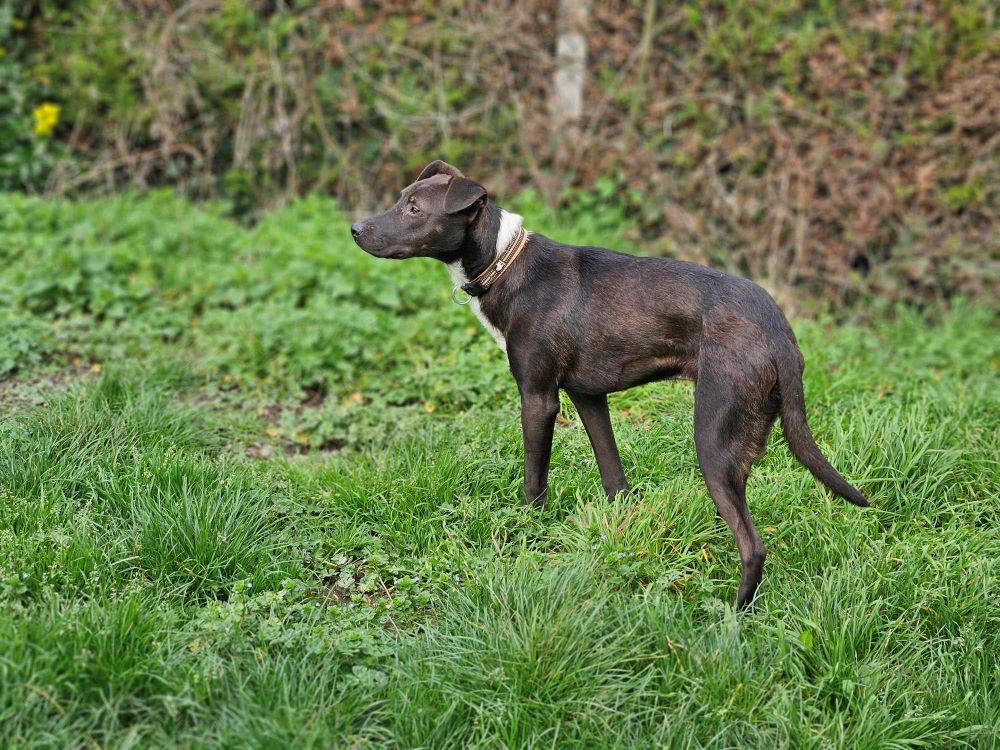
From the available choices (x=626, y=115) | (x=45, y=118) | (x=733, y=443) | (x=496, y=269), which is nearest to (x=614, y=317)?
(x=496, y=269)

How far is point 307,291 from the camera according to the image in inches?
252

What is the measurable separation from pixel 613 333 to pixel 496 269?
1.76ft

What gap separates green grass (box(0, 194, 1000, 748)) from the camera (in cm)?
292

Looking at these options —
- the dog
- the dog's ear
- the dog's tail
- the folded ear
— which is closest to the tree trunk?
the dog's ear

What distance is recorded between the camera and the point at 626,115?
25.7 ft

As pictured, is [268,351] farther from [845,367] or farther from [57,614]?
[845,367]

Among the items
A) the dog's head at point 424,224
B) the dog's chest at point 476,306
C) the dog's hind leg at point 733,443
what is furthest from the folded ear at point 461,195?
the dog's hind leg at point 733,443

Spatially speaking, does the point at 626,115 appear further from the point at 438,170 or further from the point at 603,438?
the point at 603,438

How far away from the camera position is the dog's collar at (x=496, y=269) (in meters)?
3.74

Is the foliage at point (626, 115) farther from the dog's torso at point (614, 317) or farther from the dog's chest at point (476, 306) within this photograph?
the dog's chest at point (476, 306)

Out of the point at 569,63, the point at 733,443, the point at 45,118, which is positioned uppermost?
the point at 569,63

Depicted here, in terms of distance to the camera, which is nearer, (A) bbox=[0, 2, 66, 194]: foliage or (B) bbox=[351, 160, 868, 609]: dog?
(B) bbox=[351, 160, 868, 609]: dog

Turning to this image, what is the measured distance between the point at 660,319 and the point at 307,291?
3.45 meters

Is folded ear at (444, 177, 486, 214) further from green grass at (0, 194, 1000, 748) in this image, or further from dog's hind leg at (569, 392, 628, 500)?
green grass at (0, 194, 1000, 748)
